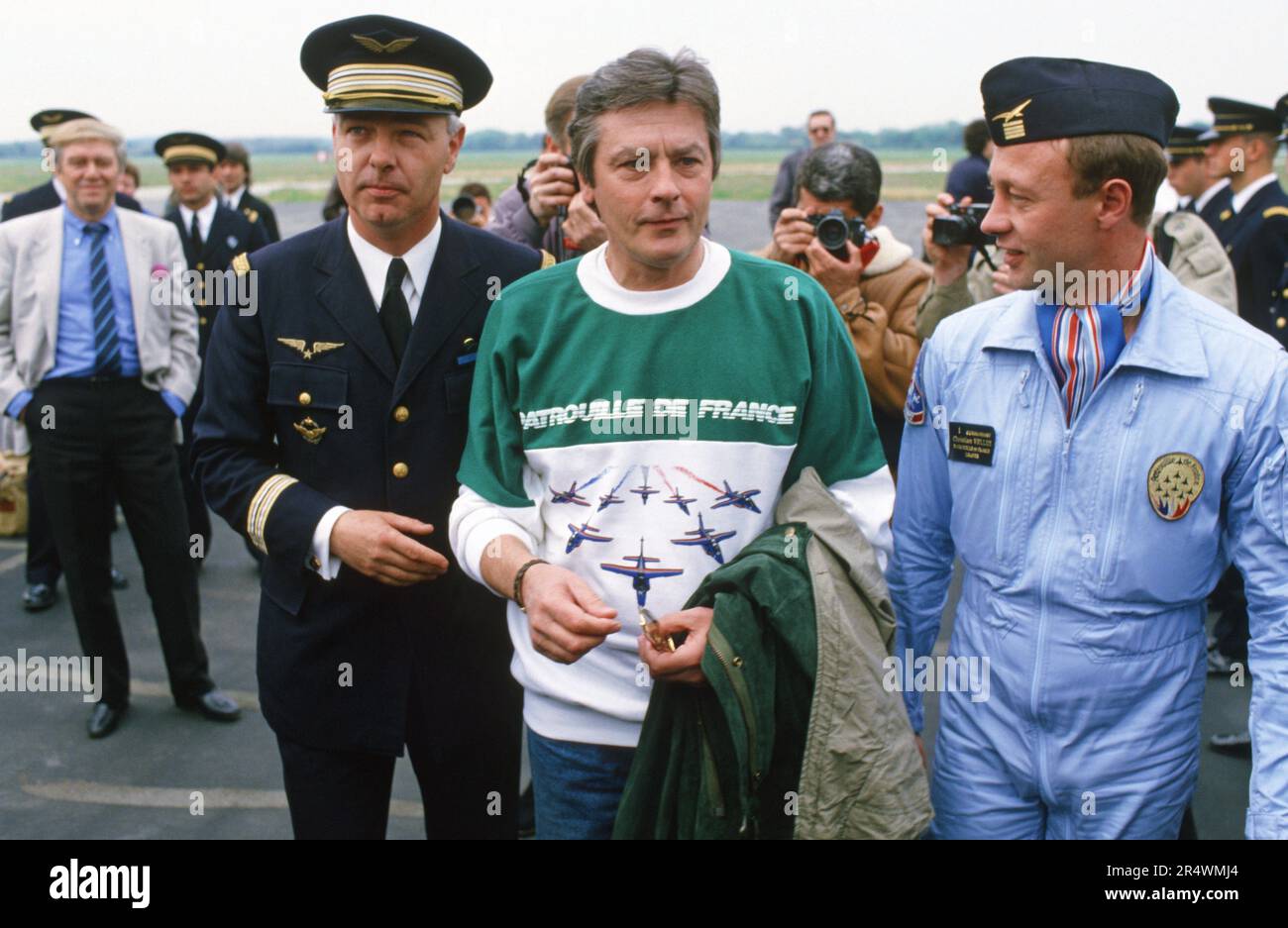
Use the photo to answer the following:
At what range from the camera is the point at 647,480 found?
2146 mm

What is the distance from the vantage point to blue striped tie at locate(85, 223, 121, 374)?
192 inches

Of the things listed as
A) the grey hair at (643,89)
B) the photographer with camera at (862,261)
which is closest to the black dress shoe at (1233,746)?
the photographer with camera at (862,261)

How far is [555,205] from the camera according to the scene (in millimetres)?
3574

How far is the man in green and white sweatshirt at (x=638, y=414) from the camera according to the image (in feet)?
7.00

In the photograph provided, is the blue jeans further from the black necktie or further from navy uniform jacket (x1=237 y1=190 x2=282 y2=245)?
navy uniform jacket (x1=237 y1=190 x2=282 y2=245)

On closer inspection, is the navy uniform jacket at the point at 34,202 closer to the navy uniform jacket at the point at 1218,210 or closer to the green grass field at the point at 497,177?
the navy uniform jacket at the point at 1218,210

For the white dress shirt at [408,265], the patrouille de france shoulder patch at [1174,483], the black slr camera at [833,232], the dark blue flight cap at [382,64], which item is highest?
the dark blue flight cap at [382,64]

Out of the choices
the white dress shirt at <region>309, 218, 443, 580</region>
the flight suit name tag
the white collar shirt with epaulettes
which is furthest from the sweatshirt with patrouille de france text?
the white collar shirt with epaulettes

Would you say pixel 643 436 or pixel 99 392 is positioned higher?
pixel 643 436

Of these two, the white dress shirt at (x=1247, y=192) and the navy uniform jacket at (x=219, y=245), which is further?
the navy uniform jacket at (x=219, y=245)

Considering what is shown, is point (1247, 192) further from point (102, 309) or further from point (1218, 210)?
point (102, 309)

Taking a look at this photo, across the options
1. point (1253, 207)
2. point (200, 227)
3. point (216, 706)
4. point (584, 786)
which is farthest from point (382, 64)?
point (200, 227)

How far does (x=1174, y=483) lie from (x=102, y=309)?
172 inches

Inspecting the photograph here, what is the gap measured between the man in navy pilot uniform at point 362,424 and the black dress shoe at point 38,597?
4.40 meters
